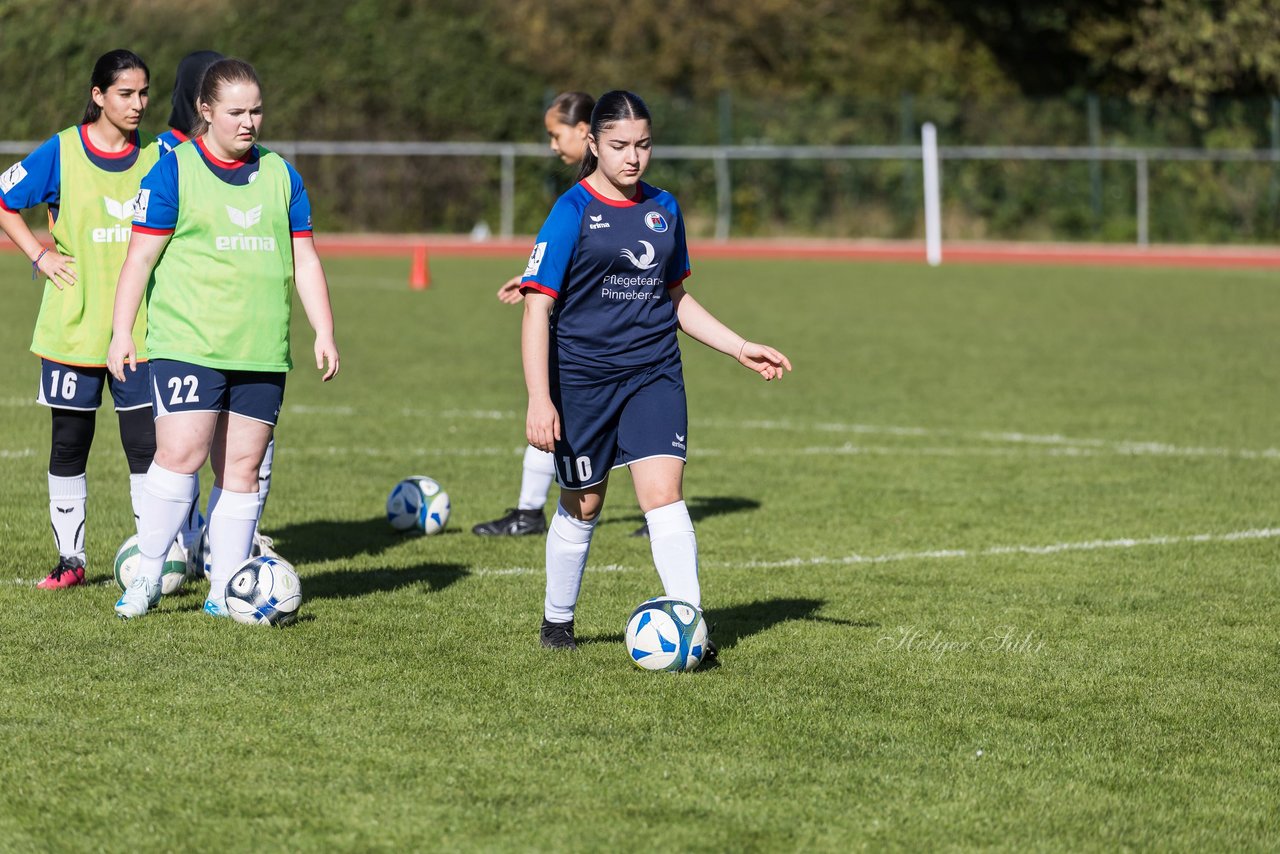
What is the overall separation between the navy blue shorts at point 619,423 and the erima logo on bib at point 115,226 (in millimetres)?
2119

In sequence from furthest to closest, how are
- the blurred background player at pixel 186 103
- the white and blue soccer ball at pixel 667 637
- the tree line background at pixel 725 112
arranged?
the tree line background at pixel 725 112 < the blurred background player at pixel 186 103 < the white and blue soccer ball at pixel 667 637

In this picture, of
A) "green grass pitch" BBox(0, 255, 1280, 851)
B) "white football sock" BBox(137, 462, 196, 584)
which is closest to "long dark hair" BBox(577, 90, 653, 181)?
"green grass pitch" BBox(0, 255, 1280, 851)

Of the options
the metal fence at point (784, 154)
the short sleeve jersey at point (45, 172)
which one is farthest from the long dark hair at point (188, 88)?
the metal fence at point (784, 154)

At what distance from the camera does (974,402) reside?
13.7m

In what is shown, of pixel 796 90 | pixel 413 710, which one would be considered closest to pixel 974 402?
pixel 413 710

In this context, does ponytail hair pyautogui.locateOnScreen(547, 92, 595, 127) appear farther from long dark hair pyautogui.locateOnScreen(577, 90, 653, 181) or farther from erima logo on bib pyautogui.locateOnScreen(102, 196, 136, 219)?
long dark hair pyautogui.locateOnScreen(577, 90, 653, 181)

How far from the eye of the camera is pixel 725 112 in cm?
3697

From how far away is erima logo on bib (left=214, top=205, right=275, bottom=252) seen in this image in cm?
609

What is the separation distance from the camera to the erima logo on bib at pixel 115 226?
689cm

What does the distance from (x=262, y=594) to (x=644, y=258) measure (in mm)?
1859

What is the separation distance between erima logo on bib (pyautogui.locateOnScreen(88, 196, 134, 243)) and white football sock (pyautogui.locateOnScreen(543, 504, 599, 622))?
220cm

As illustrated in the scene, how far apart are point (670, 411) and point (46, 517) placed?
12.9 ft

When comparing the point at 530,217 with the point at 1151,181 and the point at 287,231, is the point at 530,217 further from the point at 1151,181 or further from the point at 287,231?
the point at 287,231

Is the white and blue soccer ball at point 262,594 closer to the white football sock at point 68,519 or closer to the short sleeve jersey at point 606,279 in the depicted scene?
the white football sock at point 68,519
